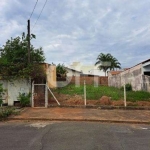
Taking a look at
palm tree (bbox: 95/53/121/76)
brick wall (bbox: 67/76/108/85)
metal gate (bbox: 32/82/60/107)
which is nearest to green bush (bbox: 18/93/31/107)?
metal gate (bbox: 32/82/60/107)

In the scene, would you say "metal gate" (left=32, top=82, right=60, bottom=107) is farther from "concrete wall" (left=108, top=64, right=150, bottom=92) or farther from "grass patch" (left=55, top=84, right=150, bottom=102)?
"concrete wall" (left=108, top=64, right=150, bottom=92)

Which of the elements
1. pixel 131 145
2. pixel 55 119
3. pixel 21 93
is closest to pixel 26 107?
pixel 21 93

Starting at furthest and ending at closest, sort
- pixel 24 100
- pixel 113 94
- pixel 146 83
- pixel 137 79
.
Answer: pixel 137 79 → pixel 146 83 → pixel 113 94 → pixel 24 100

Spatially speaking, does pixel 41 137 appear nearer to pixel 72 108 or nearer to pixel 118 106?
pixel 72 108

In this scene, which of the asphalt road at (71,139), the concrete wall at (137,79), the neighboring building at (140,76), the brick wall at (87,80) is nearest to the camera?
the asphalt road at (71,139)

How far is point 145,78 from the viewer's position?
20.6 m

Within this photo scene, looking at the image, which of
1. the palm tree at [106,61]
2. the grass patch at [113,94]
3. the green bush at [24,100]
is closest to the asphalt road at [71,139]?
the green bush at [24,100]

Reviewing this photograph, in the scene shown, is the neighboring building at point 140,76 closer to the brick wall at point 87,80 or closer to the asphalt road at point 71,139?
the brick wall at point 87,80

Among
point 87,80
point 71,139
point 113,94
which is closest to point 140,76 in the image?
point 113,94

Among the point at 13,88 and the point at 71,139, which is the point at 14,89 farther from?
the point at 71,139

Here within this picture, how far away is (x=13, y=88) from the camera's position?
13914 millimetres

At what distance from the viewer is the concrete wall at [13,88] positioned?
13820 millimetres

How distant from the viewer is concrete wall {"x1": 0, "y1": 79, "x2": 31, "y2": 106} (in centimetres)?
1382

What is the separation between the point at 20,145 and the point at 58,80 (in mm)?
23254
